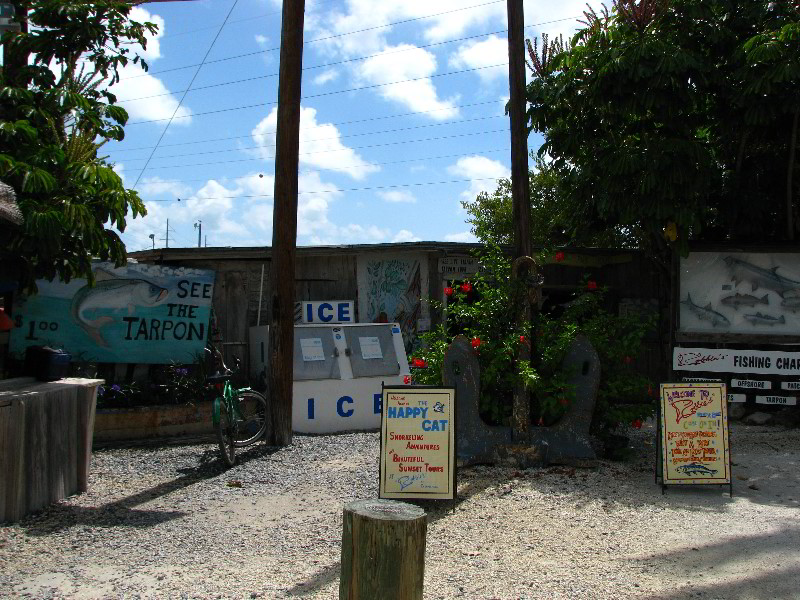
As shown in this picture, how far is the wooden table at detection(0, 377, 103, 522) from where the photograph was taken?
6496 millimetres

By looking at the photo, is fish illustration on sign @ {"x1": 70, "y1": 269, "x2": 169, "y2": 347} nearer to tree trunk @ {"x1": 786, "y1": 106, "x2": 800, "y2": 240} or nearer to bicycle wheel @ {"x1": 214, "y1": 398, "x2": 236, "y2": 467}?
bicycle wheel @ {"x1": 214, "y1": 398, "x2": 236, "y2": 467}

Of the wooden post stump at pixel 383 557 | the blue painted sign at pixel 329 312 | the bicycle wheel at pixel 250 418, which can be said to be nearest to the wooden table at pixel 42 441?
the bicycle wheel at pixel 250 418

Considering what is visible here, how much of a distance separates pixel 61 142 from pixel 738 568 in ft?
23.5

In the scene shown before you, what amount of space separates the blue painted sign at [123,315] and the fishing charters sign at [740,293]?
6918mm

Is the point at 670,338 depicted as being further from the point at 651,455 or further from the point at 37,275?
the point at 37,275

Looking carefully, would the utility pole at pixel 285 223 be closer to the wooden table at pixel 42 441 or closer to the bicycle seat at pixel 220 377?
the bicycle seat at pixel 220 377

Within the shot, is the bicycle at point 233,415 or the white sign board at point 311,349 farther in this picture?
the white sign board at point 311,349

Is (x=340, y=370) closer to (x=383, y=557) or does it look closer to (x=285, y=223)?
(x=285, y=223)

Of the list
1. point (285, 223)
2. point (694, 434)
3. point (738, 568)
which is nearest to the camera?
point (738, 568)

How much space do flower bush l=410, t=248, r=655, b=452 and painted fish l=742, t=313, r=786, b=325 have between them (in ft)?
10.7

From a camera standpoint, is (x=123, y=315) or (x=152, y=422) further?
(x=123, y=315)

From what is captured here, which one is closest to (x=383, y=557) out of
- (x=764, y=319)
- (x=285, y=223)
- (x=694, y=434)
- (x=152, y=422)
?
(x=694, y=434)

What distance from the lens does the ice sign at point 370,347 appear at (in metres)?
12.2

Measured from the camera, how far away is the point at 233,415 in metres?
9.24
